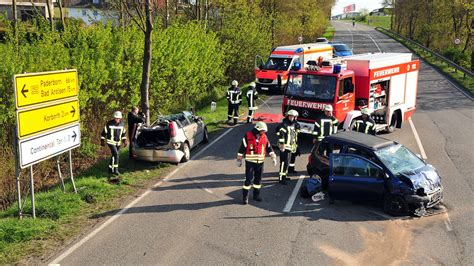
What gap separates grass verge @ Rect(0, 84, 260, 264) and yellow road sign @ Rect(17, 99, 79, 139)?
5.35 feet

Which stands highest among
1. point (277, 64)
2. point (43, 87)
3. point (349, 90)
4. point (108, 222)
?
point (43, 87)

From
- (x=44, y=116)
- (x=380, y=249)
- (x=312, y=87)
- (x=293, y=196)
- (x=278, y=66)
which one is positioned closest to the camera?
(x=380, y=249)

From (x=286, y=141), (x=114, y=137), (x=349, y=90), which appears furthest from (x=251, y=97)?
(x=114, y=137)

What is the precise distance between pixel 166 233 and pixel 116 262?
1.33 meters

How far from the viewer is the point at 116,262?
7656 mm

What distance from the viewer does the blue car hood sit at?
944 cm

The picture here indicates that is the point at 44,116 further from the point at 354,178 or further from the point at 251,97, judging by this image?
the point at 251,97

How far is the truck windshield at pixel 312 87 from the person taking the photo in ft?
48.4

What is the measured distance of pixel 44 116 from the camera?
9750mm

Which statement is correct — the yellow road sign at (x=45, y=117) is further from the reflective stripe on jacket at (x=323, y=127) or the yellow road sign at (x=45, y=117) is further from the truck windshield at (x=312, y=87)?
the truck windshield at (x=312, y=87)

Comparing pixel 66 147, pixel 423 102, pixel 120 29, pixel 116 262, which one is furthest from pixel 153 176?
pixel 423 102

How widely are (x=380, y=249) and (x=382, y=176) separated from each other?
1980 millimetres

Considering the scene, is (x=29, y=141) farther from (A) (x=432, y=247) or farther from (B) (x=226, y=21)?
(B) (x=226, y=21)

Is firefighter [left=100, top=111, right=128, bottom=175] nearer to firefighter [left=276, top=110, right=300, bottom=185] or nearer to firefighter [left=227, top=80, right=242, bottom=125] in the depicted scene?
firefighter [left=276, top=110, right=300, bottom=185]
